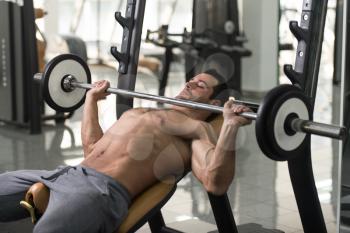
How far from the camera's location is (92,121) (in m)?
2.13

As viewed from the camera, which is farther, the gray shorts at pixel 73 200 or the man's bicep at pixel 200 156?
the man's bicep at pixel 200 156

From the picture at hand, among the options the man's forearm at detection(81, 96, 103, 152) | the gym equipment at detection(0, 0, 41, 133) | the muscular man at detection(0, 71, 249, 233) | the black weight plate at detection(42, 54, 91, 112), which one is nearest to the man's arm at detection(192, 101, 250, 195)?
the muscular man at detection(0, 71, 249, 233)

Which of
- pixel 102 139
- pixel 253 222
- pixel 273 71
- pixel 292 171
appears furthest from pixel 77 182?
pixel 273 71

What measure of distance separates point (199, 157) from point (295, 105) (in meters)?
0.39

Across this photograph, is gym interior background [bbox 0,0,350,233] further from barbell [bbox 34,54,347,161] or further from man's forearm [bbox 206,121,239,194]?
man's forearm [bbox 206,121,239,194]

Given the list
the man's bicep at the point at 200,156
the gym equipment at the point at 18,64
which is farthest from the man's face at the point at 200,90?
the gym equipment at the point at 18,64

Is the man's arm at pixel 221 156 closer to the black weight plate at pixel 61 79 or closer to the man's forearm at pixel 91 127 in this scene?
the man's forearm at pixel 91 127

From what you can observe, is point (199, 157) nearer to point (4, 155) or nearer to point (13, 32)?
point (4, 155)

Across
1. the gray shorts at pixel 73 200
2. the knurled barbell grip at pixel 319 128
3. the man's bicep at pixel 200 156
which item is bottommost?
the gray shorts at pixel 73 200

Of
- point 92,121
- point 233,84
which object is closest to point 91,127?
point 92,121

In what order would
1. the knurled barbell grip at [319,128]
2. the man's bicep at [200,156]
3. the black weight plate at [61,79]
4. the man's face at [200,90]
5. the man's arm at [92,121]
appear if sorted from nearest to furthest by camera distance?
the knurled barbell grip at [319,128], the man's bicep at [200,156], the man's face at [200,90], the man's arm at [92,121], the black weight plate at [61,79]

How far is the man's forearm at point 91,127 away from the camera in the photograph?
2127 millimetres

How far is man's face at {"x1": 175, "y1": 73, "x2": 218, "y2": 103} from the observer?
1985 millimetres

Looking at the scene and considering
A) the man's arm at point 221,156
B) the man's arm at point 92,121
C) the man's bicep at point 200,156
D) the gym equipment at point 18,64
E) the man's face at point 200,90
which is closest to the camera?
the man's arm at point 221,156
